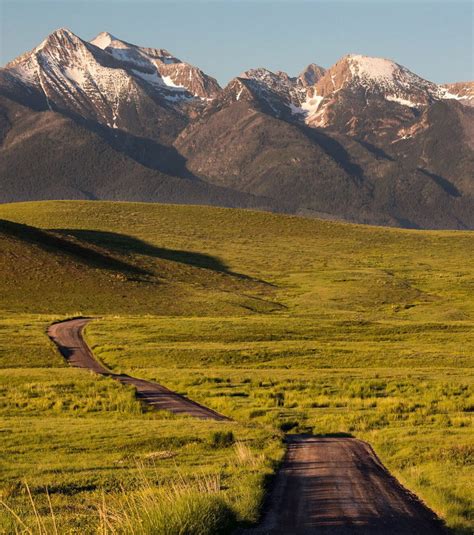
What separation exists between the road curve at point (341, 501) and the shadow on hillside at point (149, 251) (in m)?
138

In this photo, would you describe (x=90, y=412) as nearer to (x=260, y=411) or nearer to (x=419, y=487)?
(x=260, y=411)

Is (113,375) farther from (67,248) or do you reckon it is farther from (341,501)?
(67,248)

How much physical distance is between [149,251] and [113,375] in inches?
4947

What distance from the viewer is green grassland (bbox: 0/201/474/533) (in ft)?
87.2

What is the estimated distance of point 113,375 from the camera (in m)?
64.1

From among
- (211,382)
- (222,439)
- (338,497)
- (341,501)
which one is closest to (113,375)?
(211,382)

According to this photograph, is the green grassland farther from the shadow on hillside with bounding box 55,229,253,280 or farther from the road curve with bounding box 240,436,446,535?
the shadow on hillside with bounding box 55,229,253,280

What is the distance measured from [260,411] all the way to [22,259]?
9824 cm

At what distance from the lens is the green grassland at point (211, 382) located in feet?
87.2

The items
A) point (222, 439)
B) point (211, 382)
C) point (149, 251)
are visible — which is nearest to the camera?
point (222, 439)

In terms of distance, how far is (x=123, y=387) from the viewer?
179 feet

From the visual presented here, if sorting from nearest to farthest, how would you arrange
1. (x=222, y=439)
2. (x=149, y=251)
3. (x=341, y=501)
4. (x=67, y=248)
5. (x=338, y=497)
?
(x=341, y=501)
(x=338, y=497)
(x=222, y=439)
(x=67, y=248)
(x=149, y=251)

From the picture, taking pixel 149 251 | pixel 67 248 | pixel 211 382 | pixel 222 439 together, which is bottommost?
pixel 211 382

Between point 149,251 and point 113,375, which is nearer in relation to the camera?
point 113,375
